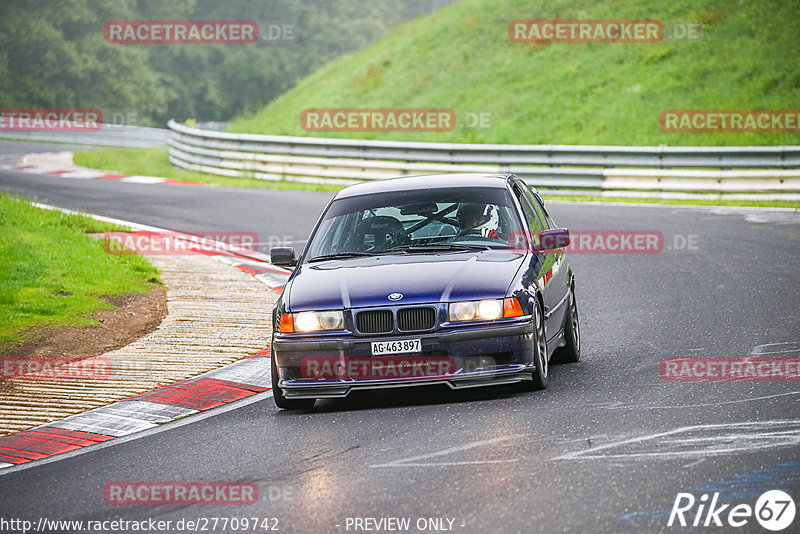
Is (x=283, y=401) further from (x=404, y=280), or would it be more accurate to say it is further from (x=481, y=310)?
(x=481, y=310)

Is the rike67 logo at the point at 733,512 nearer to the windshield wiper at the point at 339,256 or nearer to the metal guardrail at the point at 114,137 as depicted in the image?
the windshield wiper at the point at 339,256

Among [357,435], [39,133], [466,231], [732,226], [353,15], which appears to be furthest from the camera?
[353,15]

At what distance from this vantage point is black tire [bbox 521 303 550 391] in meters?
8.30

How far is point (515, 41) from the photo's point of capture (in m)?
40.3

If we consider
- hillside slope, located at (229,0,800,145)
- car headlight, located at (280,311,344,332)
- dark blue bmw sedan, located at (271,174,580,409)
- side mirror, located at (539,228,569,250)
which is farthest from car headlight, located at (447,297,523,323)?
hillside slope, located at (229,0,800,145)

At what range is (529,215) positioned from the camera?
991cm

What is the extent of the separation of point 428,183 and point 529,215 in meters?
0.87

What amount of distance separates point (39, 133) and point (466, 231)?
38.1 meters

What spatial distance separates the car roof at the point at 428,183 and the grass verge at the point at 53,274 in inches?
141

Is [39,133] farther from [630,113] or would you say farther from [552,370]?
[552,370]

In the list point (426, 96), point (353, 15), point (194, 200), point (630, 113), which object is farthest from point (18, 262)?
point (353, 15)

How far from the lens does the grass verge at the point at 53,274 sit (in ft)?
39.2

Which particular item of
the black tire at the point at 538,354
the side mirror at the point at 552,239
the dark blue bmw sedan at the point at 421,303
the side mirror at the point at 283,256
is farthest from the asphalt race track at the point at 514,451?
the side mirror at the point at 283,256

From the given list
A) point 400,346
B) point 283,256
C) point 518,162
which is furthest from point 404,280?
point 518,162
